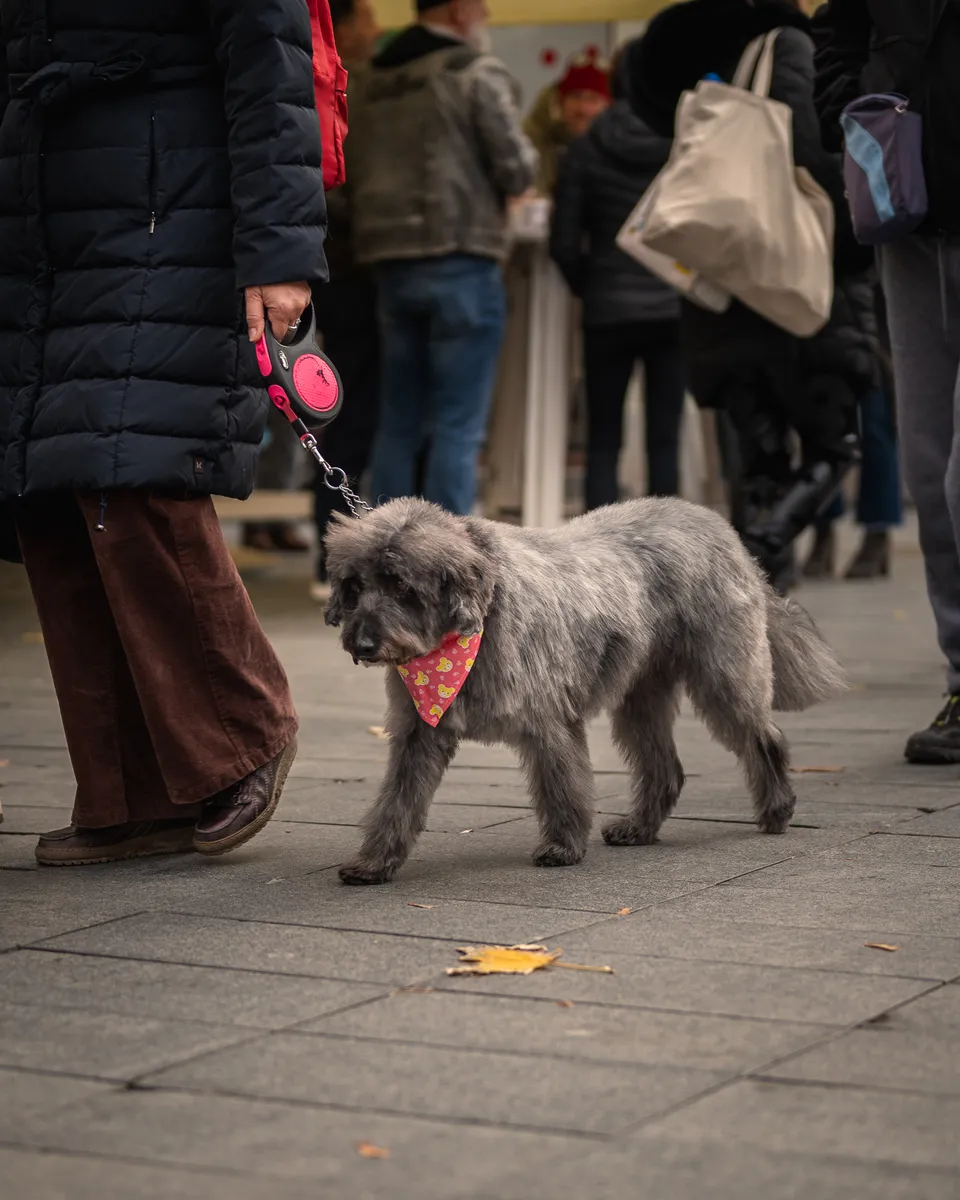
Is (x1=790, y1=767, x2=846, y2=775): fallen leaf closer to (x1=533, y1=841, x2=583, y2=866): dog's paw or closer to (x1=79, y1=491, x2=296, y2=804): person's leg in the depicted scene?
(x1=533, y1=841, x2=583, y2=866): dog's paw

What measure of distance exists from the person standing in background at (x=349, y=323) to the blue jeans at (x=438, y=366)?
1.55 feet

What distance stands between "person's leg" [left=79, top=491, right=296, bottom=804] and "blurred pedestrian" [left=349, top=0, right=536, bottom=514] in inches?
188

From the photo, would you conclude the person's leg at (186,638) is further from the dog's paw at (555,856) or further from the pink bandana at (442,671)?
the dog's paw at (555,856)

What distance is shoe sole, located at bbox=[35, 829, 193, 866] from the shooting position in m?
4.48

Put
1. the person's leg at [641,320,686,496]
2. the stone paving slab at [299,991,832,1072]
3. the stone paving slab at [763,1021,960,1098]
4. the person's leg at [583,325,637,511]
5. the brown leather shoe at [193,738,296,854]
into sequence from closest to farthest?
the stone paving slab at [763,1021,960,1098] < the stone paving slab at [299,991,832,1072] < the brown leather shoe at [193,738,296,854] < the person's leg at [583,325,637,511] < the person's leg at [641,320,686,496]

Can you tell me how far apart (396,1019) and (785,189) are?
481 cm

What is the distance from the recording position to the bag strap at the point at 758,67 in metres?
7.32

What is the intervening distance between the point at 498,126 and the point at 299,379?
5.33 m

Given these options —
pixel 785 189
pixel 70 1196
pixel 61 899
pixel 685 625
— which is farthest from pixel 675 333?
pixel 70 1196

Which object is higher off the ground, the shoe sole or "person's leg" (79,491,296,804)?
"person's leg" (79,491,296,804)

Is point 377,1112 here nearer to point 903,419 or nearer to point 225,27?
point 225,27

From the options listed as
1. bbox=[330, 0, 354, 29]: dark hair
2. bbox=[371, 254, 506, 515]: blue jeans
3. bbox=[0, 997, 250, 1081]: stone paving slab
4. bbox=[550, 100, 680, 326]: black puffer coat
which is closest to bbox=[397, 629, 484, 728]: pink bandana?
bbox=[0, 997, 250, 1081]: stone paving slab

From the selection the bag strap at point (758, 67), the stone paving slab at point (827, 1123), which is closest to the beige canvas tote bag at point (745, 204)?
the bag strap at point (758, 67)

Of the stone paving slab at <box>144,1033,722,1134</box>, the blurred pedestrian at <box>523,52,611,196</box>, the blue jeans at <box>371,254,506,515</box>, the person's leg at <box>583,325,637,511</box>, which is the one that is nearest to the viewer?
the stone paving slab at <box>144,1033,722,1134</box>
